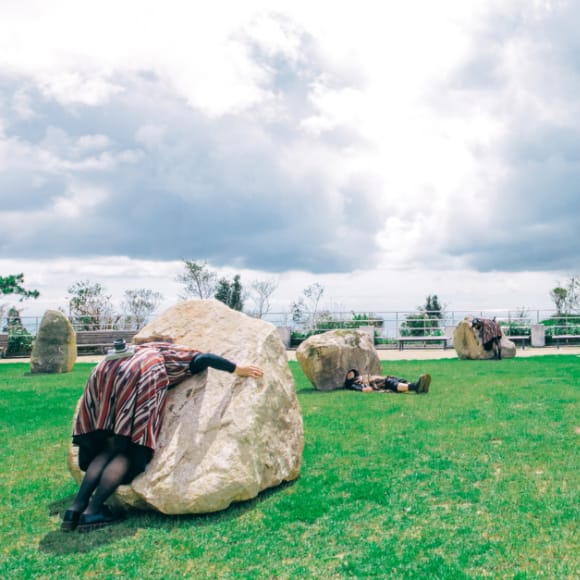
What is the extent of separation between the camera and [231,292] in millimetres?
35312

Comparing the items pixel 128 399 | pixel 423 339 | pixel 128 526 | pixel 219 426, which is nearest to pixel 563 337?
pixel 423 339

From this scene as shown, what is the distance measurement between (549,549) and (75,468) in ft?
12.7

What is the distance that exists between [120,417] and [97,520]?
0.79 m

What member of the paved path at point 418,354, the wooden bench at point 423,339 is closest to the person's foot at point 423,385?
the paved path at point 418,354

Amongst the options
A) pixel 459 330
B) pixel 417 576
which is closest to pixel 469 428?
pixel 417 576

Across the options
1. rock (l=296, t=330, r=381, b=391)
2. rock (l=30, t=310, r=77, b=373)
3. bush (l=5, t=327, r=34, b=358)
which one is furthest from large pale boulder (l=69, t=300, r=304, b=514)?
bush (l=5, t=327, r=34, b=358)

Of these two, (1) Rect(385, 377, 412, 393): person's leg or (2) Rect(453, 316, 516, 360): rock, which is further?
(2) Rect(453, 316, 516, 360): rock

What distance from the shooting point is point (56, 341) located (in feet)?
56.8

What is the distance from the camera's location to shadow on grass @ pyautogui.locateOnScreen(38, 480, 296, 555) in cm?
436

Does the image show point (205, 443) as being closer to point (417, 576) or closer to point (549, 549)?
point (417, 576)

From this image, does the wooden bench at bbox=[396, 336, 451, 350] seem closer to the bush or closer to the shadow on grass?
the bush

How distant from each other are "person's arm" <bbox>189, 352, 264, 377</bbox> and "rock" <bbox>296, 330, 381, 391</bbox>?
23.6 feet

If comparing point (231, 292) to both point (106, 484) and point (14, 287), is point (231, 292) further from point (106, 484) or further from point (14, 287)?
point (106, 484)

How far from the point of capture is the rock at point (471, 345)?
19391 millimetres
